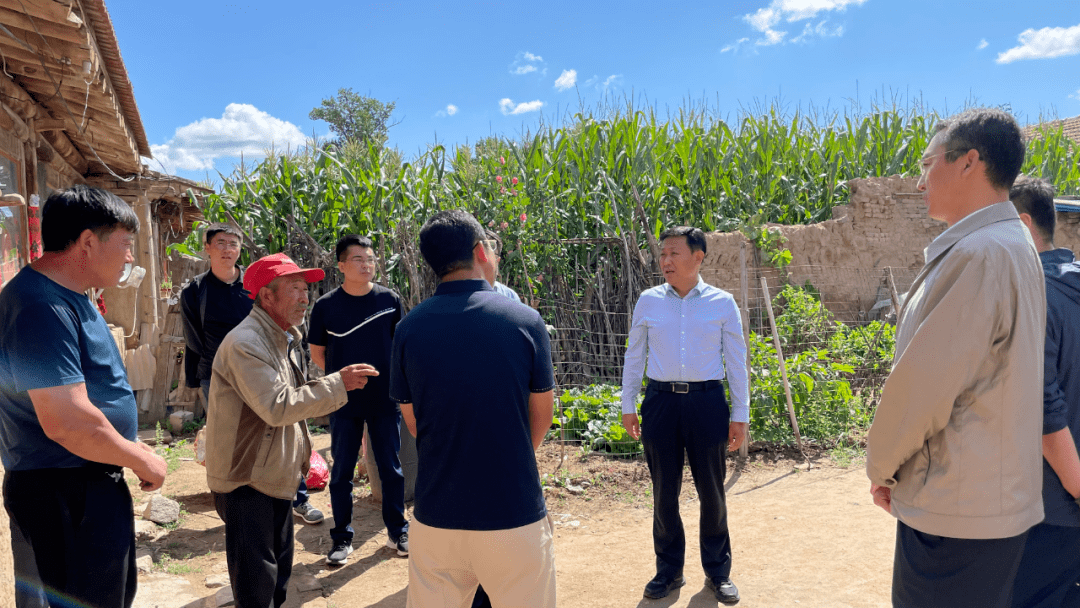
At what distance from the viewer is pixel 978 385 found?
1729 millimetres

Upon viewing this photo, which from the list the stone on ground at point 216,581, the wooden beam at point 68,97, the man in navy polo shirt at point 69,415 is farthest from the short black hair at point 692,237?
the wooden beam at point 68,97

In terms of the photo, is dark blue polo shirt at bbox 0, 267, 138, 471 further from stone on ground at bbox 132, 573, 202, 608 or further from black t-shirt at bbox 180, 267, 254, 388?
black t-shirt at bbox 180, 267, 254, 388

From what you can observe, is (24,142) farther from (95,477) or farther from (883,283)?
(883,283)

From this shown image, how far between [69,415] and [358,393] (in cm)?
225

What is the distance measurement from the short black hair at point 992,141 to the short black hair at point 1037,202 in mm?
676

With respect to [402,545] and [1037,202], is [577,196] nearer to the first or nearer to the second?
[402,545]

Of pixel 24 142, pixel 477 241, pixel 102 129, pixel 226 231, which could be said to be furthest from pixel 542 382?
pixel 102 129

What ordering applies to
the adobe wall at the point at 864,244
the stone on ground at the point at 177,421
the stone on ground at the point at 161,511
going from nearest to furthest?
the stone on ground at the point at 161,511
the stone on ground at the point at 177,421
the adobe wall at the point at 864,244

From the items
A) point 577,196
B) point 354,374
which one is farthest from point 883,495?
point 577,196

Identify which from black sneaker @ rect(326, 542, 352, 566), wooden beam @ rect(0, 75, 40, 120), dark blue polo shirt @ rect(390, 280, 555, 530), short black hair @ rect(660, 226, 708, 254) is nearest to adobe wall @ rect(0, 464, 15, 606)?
black sneaker @ rect(326, 542, 352, 566)

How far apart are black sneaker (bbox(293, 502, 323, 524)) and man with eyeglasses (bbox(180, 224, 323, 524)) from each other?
0.37m

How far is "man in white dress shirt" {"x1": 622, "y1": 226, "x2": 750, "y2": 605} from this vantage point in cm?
348

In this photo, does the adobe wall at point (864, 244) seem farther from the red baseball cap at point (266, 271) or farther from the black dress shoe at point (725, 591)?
the red baseball cap at point (266, 271)

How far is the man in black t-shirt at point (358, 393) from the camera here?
419 centimetres
